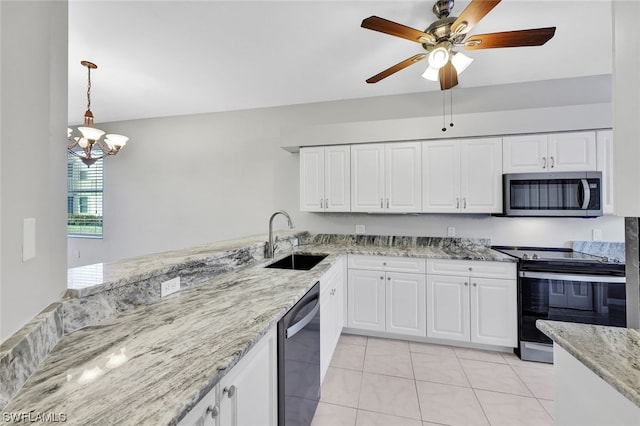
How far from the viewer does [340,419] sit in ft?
5.64

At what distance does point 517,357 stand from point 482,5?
2785mm

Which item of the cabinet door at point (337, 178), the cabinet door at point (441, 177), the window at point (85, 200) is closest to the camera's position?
the cabinet door at point (441, 177)

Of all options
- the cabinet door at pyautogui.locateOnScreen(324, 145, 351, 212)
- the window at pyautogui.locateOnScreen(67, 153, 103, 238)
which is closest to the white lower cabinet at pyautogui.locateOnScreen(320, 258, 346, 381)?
the cabinet door at pyautogui.locateOnScreen(324, 145, 351, 212)

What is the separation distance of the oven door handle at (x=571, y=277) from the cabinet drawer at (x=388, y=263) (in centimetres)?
88

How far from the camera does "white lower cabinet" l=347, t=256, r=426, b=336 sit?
265cm

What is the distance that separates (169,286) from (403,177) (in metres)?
2.45

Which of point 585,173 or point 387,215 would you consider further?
point 387,215

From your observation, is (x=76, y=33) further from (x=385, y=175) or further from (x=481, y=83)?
(x=481, y=83)

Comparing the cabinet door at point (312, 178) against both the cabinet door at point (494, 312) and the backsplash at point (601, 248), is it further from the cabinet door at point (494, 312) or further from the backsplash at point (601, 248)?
the backsplash at point (601, 248)

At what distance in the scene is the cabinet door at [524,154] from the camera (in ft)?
8.50

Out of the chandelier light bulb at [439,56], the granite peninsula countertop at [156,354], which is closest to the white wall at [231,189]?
the chandelier light bulb at [439,56]

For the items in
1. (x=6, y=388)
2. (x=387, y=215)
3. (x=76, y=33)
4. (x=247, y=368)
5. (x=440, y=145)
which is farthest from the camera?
(x=387, y=215)

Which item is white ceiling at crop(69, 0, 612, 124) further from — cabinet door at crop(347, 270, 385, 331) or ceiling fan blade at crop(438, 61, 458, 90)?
cabinet door at crop(347, 270, 385, 331)

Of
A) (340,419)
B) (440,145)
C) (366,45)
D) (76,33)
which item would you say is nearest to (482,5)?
(366,45)
